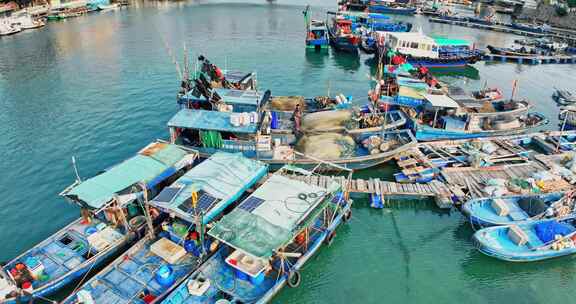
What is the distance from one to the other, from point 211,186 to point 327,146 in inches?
395

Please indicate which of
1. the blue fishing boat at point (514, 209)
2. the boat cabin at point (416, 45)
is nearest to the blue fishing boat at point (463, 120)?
the blue fishing boat at point (514, 209)

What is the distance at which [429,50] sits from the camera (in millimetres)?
51188

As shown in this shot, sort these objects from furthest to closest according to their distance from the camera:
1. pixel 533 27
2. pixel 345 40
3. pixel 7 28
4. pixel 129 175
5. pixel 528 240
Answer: pixel 533 27 → pixel 7 28 → pixel 345 40 → pixel 129 175 → pixel 528 240

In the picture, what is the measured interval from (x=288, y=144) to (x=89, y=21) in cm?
7212

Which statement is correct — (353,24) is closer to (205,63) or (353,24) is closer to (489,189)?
(205,63)

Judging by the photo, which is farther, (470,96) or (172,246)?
(470,96)

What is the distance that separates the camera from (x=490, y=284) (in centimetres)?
1906

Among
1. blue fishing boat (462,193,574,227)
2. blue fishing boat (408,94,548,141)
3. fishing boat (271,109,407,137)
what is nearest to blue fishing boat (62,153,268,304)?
fishing boat (271,109,407,137)

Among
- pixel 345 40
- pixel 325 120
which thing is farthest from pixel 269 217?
pixel 345 40

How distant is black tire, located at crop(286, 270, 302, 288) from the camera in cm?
1740

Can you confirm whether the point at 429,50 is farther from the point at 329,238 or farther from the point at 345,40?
the point at 329,238

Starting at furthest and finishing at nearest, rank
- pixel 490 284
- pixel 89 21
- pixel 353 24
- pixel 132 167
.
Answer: pixel 89 21 → pixel 353 24 → pixel 132 167 → pixel 490 284

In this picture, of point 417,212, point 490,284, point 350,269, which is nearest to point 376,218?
point 417,212

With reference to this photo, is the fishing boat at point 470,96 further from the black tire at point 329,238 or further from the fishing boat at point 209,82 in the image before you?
the black tire at point 329,238
